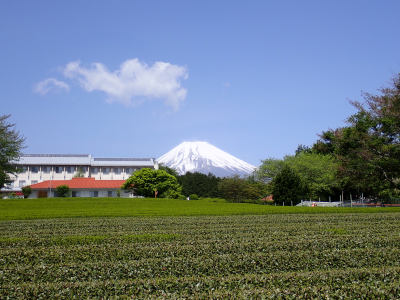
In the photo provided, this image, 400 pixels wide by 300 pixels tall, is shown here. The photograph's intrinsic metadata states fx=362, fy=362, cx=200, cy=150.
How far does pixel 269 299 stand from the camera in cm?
592

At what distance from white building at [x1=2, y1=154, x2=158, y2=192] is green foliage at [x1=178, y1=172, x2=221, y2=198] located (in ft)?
32.1

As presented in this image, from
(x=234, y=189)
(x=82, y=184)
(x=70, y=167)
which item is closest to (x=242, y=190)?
(x=234, y=189)

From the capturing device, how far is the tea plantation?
637cm

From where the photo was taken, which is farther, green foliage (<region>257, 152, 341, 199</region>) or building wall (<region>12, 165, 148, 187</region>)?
building wall (<region>12, 165, 148, 187</region>)

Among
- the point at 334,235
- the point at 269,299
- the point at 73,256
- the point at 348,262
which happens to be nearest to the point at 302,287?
the point at 269,299

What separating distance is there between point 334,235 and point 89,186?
58784 mm

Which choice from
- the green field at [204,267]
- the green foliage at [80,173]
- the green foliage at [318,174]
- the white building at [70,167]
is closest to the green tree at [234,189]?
the green foliage at [318,174]

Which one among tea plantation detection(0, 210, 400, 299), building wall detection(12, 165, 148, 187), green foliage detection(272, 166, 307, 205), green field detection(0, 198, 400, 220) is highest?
building wall detection(12, 165, 148, 187)

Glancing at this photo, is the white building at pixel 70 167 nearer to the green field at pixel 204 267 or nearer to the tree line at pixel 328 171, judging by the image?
the tree line at pixel 328 171

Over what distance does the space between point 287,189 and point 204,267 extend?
133 feet

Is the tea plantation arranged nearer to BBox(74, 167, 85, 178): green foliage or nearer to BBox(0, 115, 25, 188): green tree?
BBox(0, 115, 25, 188): green tree

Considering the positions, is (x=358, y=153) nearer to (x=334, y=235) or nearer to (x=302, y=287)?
(x=334, y=235)

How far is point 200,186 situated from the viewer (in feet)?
291

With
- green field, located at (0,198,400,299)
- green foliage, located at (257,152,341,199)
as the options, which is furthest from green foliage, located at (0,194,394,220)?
green foliage, located at (257,152,341,199)
